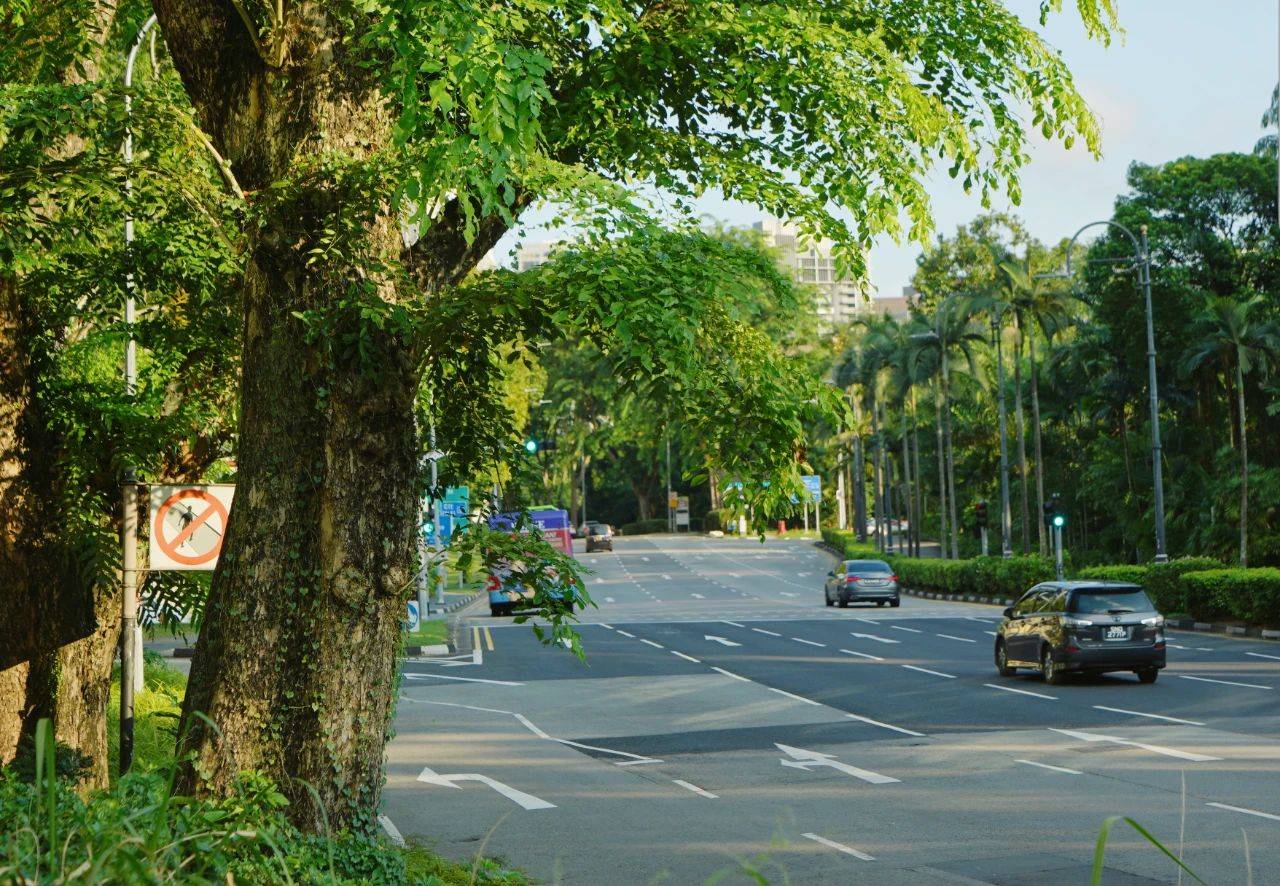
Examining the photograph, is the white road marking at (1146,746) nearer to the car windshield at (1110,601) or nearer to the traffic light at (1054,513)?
the car windshield at (1110,601)

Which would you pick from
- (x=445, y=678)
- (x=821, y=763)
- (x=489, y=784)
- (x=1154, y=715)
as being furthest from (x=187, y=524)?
(x=445, y=678)

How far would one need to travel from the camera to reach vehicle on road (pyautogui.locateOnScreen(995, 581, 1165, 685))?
22047 mm

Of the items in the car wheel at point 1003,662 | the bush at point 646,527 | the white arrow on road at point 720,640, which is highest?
the bush at point 646,527

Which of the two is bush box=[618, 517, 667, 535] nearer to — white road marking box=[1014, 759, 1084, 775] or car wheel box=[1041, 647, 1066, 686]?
car wheel box=[1041, 647, 1066, 686]

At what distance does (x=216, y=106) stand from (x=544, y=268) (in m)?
2.46

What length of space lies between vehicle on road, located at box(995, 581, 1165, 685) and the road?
425mm

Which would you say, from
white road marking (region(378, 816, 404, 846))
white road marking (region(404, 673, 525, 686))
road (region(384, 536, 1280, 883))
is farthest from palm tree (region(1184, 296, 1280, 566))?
white road marking (region(378, 816, 404, 846))

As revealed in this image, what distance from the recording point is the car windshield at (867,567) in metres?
47.9

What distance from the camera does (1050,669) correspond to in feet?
74.1

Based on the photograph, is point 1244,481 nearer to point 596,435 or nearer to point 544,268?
point 544,268

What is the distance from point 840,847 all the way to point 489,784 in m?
4.91

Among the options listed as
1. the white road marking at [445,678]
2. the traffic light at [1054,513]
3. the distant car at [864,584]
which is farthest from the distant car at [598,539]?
the white road marking at [445,678]

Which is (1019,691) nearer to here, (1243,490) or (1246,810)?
(1246,810)

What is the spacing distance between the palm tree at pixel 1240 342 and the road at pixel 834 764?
1816 cm
